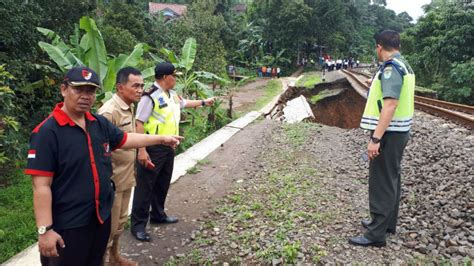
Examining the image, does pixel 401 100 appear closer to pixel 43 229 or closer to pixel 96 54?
pixel 43 229

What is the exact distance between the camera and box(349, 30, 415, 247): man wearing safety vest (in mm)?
3229

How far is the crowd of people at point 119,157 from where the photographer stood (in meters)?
2.04

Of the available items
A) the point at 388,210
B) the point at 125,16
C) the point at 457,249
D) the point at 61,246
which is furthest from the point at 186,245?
the point at 125,16

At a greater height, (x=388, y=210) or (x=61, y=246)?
(x=61, y=246)

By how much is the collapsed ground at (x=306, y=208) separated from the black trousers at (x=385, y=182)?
25cm

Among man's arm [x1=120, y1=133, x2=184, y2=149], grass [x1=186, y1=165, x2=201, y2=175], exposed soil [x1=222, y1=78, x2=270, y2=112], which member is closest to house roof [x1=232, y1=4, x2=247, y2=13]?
exposed soil [x1=222, y1=78, x2=270, y2=112]

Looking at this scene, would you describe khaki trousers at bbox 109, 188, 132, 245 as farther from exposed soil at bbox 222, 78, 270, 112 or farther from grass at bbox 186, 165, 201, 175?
exposed soil at bbox 222, 78, 270, 112

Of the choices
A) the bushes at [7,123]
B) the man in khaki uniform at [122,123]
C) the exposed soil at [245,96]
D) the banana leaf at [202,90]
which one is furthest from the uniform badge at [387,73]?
the exposed soil at [245,96]

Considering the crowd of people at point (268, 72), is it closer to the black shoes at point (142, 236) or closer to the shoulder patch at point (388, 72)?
the shoulder patch at point (388, 72)

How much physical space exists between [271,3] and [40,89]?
1131 inches

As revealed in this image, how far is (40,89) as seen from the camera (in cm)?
721

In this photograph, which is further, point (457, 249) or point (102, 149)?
point (457, 249)

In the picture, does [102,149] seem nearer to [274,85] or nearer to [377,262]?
[377,262]

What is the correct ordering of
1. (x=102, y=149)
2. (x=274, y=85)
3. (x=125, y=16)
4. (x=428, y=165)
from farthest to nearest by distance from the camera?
1. (x=274, y=85)
2. (x=125, y=16)
3. (x=428, y=165)
4. (x=102, y=149)
